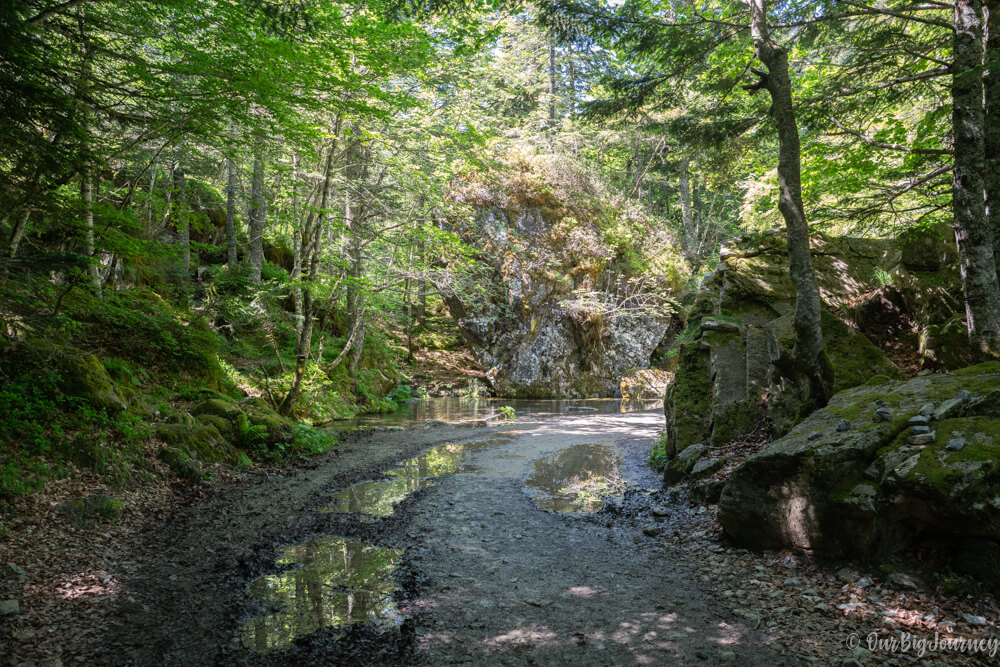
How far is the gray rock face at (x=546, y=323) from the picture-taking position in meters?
24.8

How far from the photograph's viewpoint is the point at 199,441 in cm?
785

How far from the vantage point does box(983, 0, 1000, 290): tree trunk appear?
657cm

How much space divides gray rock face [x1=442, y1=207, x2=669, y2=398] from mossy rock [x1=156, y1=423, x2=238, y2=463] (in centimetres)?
1706

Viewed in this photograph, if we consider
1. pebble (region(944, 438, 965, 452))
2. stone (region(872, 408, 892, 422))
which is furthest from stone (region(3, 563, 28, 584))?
stone (region(872, 408, 892, 422))

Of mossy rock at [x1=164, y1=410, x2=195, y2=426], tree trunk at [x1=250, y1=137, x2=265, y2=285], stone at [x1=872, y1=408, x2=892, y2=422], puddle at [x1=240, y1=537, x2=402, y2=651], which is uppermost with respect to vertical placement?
tree trunk at [x1=250, y1=137, x2=265, y2=285]

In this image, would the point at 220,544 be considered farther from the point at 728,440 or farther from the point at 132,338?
the point at 728,440

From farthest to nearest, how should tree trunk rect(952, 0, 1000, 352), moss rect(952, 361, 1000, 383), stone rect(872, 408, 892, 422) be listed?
tree trunk rect(952, 0, 1000, 352) < moss rect(952, 361, 1000, 383) < stone rect(872, 408, 892, 422)

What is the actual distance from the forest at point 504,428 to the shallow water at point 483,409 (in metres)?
0.82

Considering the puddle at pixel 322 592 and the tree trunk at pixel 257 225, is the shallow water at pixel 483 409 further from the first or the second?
the puddle at pixel 322 592

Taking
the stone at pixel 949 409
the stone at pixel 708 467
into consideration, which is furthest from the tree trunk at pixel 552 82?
the stone at pixel 949 409

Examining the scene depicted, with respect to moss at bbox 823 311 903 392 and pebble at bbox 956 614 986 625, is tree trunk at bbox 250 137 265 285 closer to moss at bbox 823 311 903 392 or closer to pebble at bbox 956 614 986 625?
moss at bbox 823 311 903 392

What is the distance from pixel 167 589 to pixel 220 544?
109 centimetres

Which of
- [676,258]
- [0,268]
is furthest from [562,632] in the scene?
[676,258]

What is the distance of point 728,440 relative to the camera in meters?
7.91
